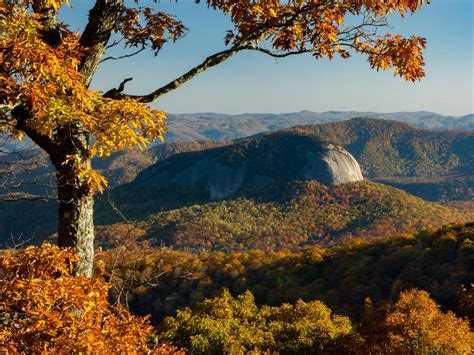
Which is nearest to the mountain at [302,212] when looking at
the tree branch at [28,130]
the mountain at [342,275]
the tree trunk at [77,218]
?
the mountain at [342,275]

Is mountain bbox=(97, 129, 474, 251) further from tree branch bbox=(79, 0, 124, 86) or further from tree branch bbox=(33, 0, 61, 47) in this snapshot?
tree branch bbox=(33, 0, 61, 47)

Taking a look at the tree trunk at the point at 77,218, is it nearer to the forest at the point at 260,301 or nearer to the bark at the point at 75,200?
the bark at the point at 75,200

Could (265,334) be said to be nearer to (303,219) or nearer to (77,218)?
(77,218)

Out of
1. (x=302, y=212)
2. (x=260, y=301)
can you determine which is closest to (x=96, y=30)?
(x=260, y=301)

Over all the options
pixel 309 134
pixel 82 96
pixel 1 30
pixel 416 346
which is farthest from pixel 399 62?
pixel 309 134

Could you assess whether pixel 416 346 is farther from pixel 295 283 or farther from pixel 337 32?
pixel 295 283

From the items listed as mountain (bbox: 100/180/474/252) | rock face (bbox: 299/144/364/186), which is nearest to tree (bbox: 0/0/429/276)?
mountain (bbox: 100/180/474/252)
